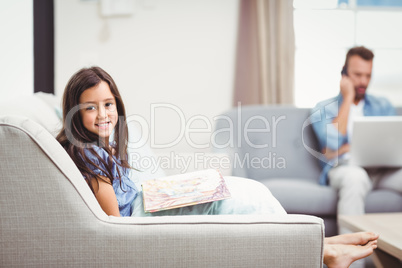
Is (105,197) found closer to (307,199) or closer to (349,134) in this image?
(307,199)

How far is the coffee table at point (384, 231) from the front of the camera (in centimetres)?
146

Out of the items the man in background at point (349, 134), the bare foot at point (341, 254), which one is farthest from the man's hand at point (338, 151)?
the bare foot at point (341, 254)

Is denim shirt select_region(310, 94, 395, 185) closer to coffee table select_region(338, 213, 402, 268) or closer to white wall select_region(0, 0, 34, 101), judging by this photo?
coffee table select_region(338, 213, 402, 268)

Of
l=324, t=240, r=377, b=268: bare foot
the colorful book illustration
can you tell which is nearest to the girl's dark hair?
the colorful book illustration

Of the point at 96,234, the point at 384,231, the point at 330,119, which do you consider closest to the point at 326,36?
the point at 330,119

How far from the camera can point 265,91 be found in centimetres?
329

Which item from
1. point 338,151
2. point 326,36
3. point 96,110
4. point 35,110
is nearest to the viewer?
point 96,110

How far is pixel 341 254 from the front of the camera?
113cm

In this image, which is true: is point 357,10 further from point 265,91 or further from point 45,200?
point 45,200

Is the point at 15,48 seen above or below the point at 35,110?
above

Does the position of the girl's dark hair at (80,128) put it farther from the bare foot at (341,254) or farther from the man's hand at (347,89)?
the man's hand at (347,89)

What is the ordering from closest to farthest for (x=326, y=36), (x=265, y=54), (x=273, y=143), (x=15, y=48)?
(x=15, y=48) → (x=273, y=143) → (x=265, y=54) → (x=326, y=36)

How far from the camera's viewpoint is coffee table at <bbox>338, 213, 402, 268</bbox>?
146cm

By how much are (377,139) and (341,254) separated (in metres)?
1.15
